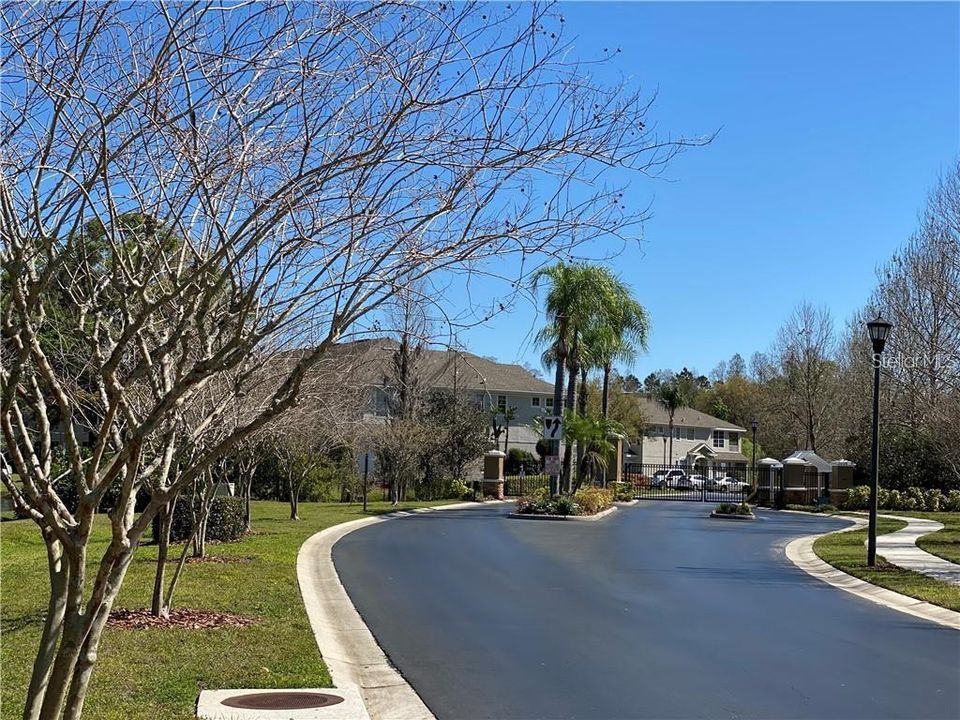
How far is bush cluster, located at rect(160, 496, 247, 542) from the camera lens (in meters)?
20.4

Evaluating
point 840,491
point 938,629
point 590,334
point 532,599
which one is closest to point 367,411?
point 590,334

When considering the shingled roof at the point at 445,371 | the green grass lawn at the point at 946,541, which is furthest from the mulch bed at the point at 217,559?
the green grass lawn at the point at 946,541

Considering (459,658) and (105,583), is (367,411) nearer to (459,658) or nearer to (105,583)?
(459,658)

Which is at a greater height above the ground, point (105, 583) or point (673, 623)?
point (105, 583)

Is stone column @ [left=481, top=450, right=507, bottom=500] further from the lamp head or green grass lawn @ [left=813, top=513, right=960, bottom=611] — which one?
the lamp head

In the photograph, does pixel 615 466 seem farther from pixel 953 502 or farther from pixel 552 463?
pixel 552 463

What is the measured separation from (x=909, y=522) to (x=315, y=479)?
2248cm

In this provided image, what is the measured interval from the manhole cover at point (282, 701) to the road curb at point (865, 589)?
8374mm

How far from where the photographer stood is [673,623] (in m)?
12.7

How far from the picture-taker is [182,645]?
10.2 meters

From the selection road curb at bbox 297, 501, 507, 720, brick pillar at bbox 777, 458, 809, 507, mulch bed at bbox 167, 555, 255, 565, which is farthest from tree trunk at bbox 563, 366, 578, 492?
mulch bed at bbox 167, 555, 255, 565

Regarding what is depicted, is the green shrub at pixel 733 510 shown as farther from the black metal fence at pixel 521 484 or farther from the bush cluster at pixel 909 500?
the black metal fence at pixel 521 484

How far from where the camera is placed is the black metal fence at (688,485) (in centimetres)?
5484

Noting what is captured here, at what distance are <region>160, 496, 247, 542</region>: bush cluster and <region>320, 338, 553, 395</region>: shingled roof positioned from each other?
3880 millimetres
